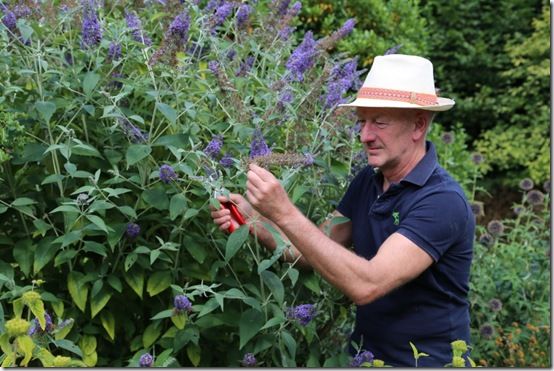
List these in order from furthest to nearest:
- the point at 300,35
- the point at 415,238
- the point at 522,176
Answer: the point at 522,176 → the point at 300,35 → the point at 415,238

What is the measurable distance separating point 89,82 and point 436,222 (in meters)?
1.25

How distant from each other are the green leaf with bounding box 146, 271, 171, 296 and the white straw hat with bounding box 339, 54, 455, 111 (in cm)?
88

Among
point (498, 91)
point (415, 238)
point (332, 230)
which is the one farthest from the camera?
point (498, 91)

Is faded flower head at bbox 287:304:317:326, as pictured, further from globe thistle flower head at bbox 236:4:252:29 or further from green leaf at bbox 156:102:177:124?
globe thistle flower head at bbox 236:4:252:29

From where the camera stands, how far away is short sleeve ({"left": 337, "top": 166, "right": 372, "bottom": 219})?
11.9ft

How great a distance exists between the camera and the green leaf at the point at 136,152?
3102 mm

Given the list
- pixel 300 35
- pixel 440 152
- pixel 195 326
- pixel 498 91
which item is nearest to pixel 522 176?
pixel 498 91

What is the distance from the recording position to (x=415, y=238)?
321cm

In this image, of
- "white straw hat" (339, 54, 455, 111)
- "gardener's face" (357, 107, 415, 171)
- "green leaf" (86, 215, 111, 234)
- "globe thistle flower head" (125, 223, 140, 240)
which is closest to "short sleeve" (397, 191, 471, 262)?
"gardener's face" (357, 107, 415, 171)

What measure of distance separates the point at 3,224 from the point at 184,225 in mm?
670

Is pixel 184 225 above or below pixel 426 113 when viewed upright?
below

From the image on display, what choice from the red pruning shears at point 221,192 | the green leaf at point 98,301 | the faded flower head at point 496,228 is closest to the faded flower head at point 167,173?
the red pruning shears at point 221,192

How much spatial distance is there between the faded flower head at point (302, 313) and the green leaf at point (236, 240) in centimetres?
30

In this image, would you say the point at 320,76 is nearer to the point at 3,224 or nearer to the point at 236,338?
the point at 236,338
